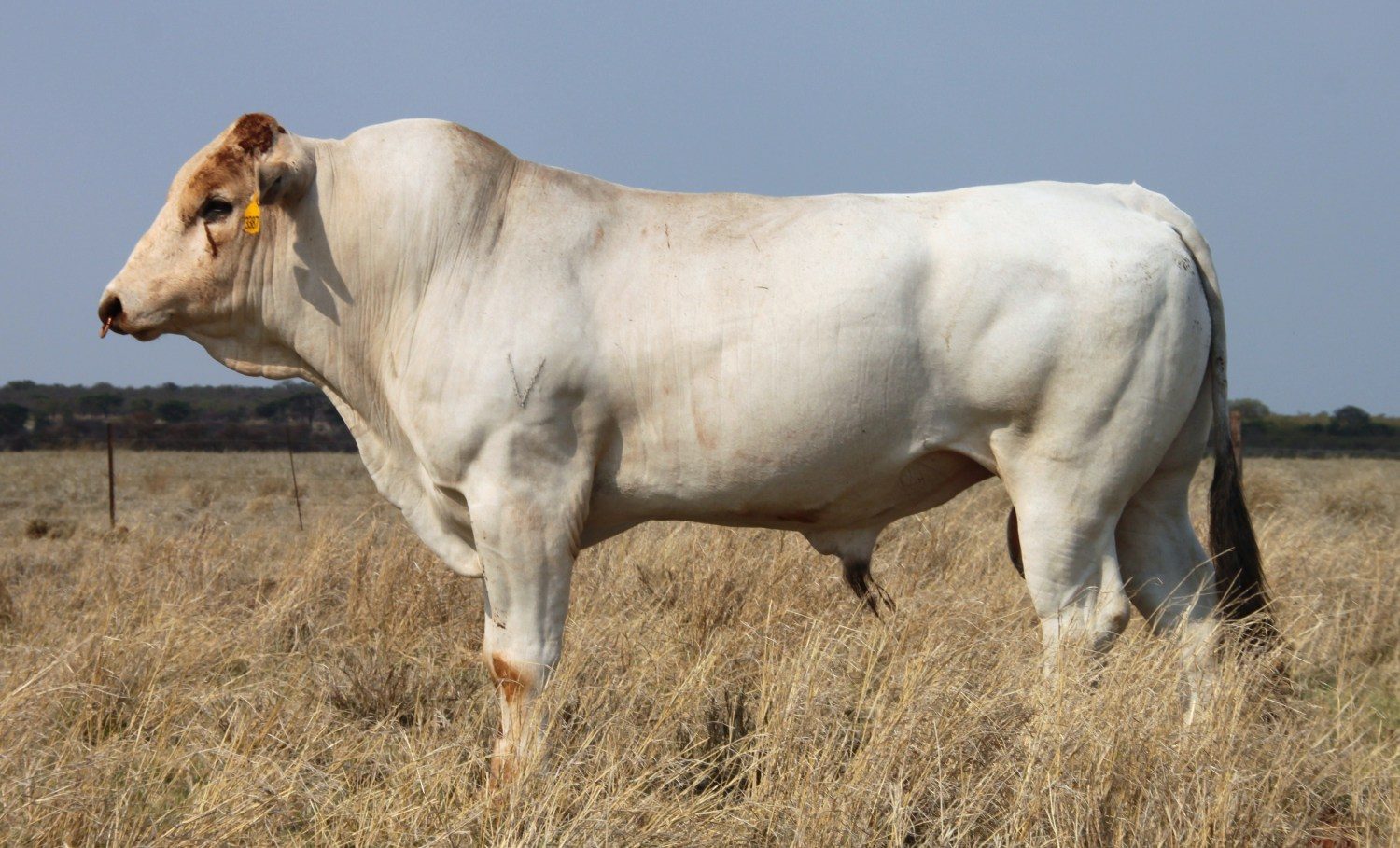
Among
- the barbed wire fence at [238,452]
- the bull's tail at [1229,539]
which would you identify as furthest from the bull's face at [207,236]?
the barbed wire fence at [238,452]

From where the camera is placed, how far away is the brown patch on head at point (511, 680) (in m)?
4.04

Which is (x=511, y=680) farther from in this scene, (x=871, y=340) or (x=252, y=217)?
(x=252, y=217)

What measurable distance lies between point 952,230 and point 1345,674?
325cm

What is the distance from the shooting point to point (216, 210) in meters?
4.39

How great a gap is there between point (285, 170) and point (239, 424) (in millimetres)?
48791

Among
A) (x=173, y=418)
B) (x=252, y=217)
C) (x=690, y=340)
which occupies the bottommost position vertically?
(x=173, y=418)

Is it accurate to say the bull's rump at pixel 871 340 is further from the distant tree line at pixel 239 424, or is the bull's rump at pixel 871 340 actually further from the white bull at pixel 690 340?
the distant tree line at pixel 239 424

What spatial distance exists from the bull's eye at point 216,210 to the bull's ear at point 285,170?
167 millimetres

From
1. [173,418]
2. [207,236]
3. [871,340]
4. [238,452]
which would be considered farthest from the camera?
[173,418]

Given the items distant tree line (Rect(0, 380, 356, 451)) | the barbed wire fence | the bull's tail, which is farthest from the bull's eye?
distant tree line (Rect(0, 380, 356, 451))

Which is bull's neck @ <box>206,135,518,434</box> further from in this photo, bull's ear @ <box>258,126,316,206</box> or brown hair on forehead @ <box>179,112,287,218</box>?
brown hair on forehead @ <box>179,112,287,218</box>

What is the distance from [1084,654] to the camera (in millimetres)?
3996

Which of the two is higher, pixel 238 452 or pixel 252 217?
pixel 252 217

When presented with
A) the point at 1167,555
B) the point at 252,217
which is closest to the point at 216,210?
the point at 252,217
